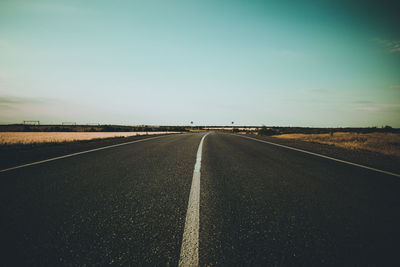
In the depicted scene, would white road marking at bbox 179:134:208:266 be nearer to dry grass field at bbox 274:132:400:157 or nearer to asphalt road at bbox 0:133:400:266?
asphalt road at bbox 0:133:400:266

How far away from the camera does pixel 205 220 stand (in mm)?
2150

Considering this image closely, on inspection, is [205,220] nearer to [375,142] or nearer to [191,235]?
[191,235]

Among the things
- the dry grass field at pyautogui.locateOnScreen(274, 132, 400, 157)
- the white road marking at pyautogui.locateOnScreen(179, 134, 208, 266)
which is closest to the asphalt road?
the white road marking at pyautogui.locateOnScreen(179, 134, 208, 266)

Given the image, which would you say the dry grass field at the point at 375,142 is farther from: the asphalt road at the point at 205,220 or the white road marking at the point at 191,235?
the white road marking at the point at 191,235

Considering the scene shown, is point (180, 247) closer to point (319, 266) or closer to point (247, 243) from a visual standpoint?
point (247, 243)

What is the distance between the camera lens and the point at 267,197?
2918 millimetres

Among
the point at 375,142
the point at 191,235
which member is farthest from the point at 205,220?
the point at 375,142

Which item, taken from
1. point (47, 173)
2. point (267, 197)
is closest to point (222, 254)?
point (267, 197)

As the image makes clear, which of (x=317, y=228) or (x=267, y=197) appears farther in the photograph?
(x=267, y=197)

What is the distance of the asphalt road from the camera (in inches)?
62.1

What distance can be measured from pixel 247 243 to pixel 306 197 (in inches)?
69.2

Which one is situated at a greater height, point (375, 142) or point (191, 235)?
point (375, 142)

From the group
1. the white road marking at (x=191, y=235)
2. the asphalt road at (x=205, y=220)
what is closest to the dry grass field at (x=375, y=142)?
the asphalt road at (x=205, y=220)

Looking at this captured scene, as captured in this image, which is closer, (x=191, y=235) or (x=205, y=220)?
(x=191, y=235)
